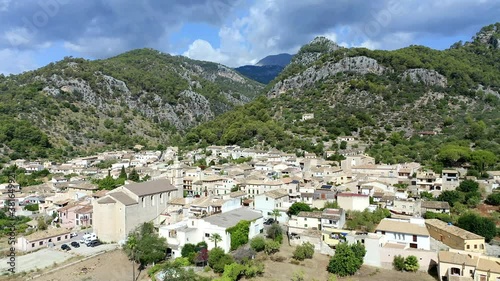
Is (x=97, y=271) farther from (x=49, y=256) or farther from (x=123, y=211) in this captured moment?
(x=123, y=211)

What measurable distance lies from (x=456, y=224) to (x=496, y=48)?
106837mm

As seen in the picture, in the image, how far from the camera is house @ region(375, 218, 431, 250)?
Result: 1120 inches

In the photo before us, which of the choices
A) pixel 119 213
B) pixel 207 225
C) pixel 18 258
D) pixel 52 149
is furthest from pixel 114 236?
pixel 52 149

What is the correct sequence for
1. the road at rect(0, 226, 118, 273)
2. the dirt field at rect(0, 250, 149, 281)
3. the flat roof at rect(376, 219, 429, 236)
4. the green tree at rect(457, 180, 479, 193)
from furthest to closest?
1. the green tree at rect(457, 180, 479, 193)
2. the flat roof at rect(376, 219, 429, 236)
3. the road at rect(0, 226, 118, 273)
4. the dirt field at rect(0, 250, 149, 281)

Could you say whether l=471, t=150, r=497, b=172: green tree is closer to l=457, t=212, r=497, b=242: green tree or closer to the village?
the village

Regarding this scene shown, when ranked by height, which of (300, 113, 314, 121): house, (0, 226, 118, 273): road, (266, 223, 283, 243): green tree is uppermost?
(300, 113, 314, 121): house

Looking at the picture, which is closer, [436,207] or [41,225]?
[436,207]

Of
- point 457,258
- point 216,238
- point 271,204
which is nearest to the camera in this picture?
point 457,258

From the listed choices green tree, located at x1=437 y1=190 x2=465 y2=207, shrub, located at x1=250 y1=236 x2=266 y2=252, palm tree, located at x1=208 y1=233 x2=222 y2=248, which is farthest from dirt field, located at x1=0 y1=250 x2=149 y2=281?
green tree, located at x1=437 y1=190 x2=465 y2=207

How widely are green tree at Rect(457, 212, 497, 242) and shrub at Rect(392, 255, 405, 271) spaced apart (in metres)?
7.86

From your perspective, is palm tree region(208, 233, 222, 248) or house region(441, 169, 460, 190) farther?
house region(441, 169, 460, 190)

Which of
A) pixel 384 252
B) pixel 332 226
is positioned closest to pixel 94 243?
pixel 332 226

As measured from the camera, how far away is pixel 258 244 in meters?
29.5

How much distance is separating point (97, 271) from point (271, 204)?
16.3 meters
